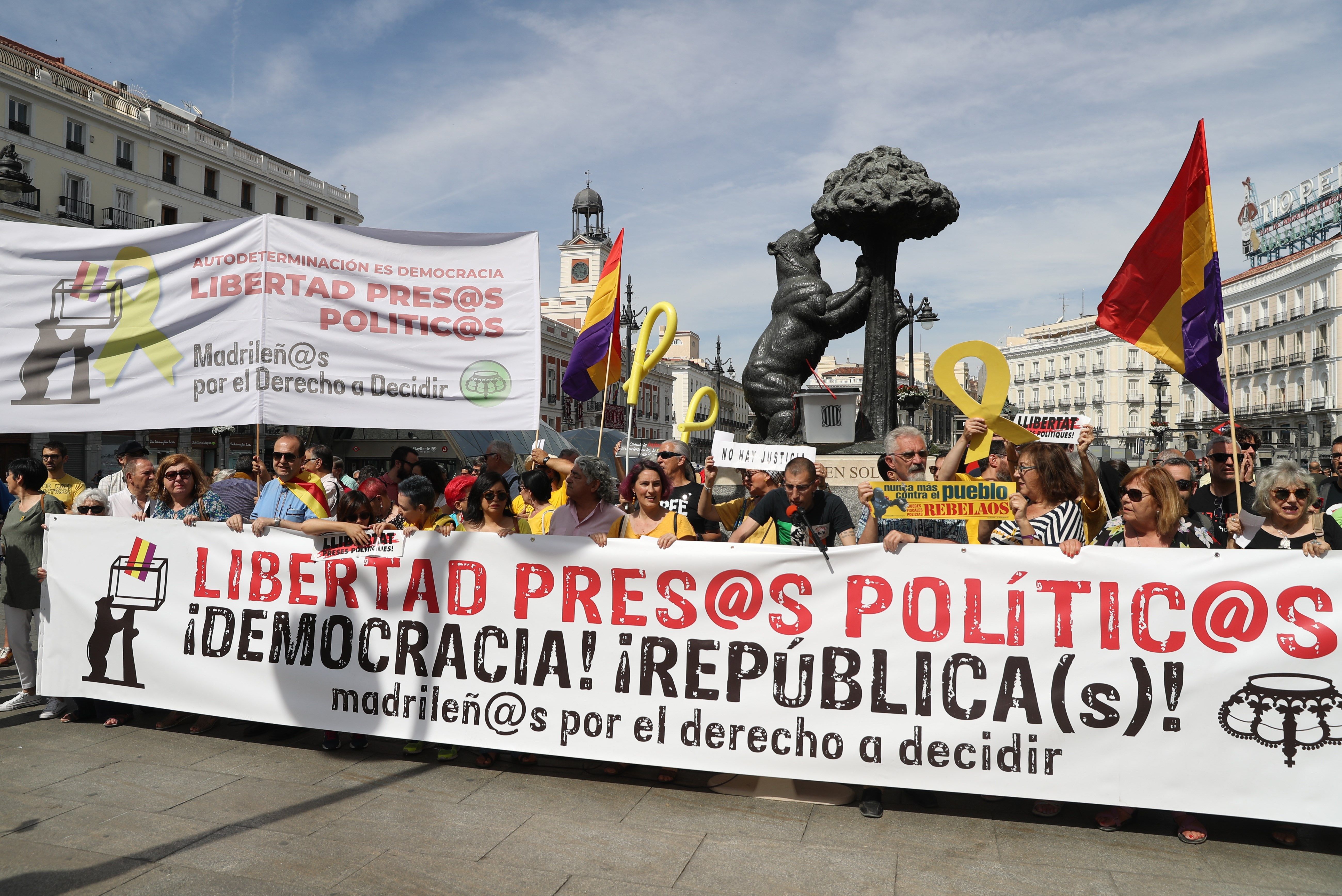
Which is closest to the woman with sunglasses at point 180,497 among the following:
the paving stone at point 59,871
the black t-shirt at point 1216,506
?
the paving stone at point 59,871

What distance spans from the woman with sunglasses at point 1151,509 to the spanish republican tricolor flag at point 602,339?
12.8 feet

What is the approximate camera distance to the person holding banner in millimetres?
4629

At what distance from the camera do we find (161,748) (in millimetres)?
4684

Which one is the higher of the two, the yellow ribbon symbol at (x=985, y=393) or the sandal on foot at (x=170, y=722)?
the yellow ribbon symbol at (x=985, y=393)

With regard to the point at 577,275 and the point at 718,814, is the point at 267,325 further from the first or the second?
the point at 577,275

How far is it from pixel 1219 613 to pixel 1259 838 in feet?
2.94

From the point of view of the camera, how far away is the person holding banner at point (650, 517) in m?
4.63

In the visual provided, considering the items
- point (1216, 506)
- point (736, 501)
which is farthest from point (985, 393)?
point (1216, 506)

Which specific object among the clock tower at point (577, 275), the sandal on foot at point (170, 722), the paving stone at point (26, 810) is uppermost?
the clock tower at point (577, 275)

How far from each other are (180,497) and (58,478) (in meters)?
1.79

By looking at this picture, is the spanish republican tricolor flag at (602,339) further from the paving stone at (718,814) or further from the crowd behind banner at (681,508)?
the paving stone at (718,814)

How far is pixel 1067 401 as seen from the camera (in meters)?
90.4

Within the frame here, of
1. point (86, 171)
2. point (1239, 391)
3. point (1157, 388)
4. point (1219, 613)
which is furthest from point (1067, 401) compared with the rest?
point (1219, 613)

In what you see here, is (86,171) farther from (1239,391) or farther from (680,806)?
(1239,391)
